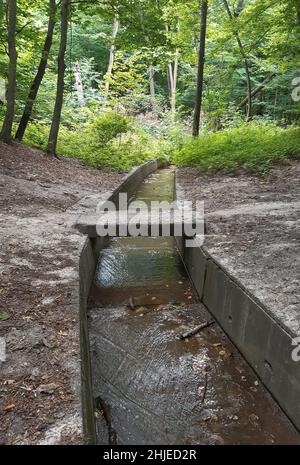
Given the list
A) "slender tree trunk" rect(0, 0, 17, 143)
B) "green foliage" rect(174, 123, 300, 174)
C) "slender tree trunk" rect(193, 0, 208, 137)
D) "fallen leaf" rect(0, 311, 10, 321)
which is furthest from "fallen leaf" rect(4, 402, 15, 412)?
"slender tree trunk" rect(193, 0, 208, 137)

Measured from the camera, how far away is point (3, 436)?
2.45m

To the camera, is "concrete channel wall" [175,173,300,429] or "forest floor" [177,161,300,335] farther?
"forest floor" [177,161,300,335]

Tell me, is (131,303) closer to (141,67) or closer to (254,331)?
(254,331)

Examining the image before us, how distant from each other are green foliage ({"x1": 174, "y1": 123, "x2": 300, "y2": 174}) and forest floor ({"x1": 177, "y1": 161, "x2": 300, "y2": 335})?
66 cm

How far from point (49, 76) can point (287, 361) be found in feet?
68.5

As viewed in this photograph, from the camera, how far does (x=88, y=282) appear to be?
5.90 meters

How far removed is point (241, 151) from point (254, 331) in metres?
8.77

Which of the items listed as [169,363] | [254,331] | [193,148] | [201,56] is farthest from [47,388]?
→ [201,56]

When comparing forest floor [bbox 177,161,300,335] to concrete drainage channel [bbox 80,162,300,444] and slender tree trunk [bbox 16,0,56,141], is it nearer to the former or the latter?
concrete drainage channel [bbox 80,162,300,444]

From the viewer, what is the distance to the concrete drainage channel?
334cm

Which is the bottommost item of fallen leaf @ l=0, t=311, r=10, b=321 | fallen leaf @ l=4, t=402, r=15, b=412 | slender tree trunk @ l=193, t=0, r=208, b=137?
fallen leaf @ l=4, t=402, r=15, b=412

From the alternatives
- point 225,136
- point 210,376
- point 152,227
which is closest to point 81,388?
point 210,376

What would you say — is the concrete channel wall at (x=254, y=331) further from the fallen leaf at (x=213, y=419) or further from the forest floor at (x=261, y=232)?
the fallen leaf at (x=213, y=419)
